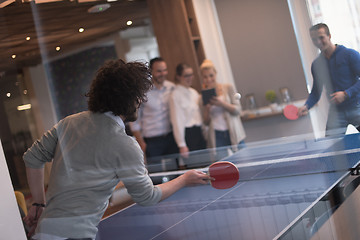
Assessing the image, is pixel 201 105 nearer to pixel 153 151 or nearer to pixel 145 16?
pixel 153 151

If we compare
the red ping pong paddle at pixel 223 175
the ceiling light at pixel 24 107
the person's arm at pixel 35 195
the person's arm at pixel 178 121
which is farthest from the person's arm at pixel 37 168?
the person's arm at pixel 178 121

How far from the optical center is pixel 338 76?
180 cm

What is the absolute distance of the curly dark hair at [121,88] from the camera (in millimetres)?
1553

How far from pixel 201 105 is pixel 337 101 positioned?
0.75 meters

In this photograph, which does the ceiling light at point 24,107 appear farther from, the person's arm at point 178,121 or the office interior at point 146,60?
the person's arm at point 178,121

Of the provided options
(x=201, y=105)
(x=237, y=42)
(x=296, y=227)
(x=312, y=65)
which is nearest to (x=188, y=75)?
(x=201, y=105)

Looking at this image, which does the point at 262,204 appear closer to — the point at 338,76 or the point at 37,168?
the point at 338,76

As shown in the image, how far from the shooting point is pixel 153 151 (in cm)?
242

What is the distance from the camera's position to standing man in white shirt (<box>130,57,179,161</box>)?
2293 mm

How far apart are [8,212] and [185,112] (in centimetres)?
101

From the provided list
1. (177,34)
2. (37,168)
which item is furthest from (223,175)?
(177,34)

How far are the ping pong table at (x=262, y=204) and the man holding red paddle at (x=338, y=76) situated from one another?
10cm

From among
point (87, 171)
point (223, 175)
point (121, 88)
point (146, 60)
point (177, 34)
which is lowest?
point (223, 175)

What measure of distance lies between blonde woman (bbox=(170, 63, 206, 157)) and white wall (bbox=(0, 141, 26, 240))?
0.91m
